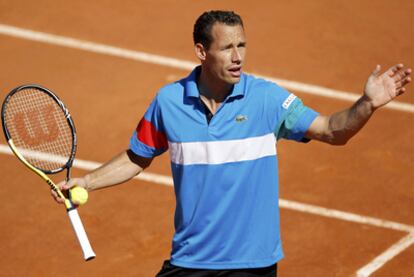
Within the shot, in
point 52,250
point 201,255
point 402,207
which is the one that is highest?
point 201,255

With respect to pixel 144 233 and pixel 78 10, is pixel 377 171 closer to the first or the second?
pixel 144 233

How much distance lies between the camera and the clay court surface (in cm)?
977

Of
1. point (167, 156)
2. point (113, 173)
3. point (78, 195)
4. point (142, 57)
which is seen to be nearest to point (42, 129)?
point (113, 173)

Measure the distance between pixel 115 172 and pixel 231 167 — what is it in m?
1.00

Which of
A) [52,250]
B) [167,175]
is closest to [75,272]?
[52,250]

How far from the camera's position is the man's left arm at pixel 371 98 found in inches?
249

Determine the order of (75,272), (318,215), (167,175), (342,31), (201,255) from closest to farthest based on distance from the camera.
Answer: (201,255), (75,272), (318,215), (167,175), (342,31)

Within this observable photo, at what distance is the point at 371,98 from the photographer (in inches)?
249

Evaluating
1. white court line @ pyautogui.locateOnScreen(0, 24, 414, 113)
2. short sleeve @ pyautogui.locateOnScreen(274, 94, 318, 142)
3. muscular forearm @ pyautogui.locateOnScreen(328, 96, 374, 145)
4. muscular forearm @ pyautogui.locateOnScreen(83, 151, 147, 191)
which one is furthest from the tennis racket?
white court line @ pyautogui.locateOnScreen(0, 24, 414, 113)

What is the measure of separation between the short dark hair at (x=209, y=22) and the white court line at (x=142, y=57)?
578 cm

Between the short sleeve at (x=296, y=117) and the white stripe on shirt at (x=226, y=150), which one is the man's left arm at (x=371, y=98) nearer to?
the short sleeve at (x=296, y=117)

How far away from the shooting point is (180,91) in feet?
22.8

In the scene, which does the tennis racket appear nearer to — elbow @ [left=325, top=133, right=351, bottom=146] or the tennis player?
the tennis player

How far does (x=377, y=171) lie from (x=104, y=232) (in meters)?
3.19
